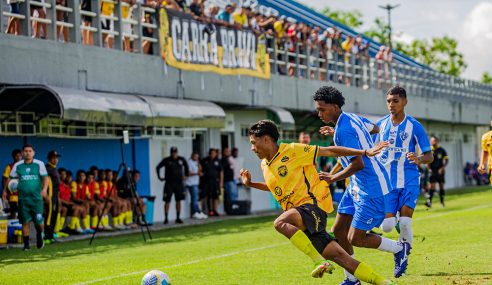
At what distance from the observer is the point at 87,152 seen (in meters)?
27.1

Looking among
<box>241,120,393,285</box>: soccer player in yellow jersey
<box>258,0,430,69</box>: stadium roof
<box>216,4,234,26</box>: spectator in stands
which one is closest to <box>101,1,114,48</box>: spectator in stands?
<box>216,4,234,26</box>: spectator in stands

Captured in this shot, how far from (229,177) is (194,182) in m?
2.36

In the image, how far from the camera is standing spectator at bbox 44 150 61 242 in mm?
21547

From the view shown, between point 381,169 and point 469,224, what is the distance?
10.1 metres

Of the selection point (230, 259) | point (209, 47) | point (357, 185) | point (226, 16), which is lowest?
point (230, 259)

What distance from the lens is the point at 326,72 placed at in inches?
1540

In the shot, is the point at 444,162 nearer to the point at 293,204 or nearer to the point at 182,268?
the point at 182,268

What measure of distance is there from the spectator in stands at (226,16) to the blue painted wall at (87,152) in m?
4.14

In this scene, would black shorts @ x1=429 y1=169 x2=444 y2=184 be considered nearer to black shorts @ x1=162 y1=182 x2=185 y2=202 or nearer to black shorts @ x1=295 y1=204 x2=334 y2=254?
black shorts @ x1=162 y1=182 x2=185 y2=202

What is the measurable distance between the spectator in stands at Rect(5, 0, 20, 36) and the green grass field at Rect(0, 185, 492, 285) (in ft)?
15.7

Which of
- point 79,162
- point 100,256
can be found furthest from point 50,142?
point 100,256

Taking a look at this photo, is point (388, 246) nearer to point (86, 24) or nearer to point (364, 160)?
point (364, 160)

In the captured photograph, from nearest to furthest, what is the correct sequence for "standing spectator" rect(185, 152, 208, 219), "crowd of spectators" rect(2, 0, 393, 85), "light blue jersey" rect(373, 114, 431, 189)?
"light blue jersey" rect(373, 114, 431, 189)
"crowd of spectators" rect(2, 0, 393, 85)
"standing spectator" rect(185, 152, 208, 219)

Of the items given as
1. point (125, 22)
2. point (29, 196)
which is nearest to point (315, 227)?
point (29, 196)
